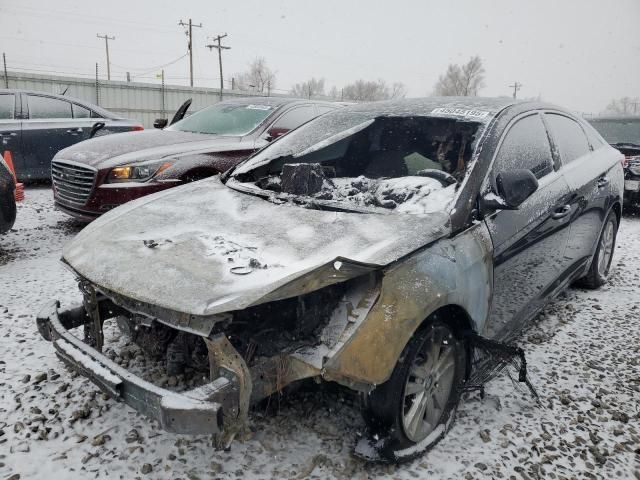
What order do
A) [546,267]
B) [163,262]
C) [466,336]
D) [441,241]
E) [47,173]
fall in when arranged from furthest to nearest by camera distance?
[47,173] < [546,267] < [466,336] < [441,241] < [163,262]

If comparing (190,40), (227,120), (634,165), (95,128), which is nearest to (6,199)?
(227,120)

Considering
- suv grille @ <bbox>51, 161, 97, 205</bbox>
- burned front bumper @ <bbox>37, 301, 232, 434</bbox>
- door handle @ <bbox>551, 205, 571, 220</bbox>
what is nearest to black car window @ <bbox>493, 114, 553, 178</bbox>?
door handle @ <bbox>551, 205, 571, 220</bbox>

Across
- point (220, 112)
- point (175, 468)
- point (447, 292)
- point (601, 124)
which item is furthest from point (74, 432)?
point (601, 124)

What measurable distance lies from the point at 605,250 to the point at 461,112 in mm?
2385

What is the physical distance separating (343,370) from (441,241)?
0.76m

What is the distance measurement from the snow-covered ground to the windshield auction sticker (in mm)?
1553

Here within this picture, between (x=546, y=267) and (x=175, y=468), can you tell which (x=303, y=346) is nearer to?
(x=175, y=468)

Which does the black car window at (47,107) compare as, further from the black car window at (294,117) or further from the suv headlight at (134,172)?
the black car window at (294,117)

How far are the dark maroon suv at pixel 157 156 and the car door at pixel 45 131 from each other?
2506 mm

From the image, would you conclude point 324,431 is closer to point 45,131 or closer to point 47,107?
point 45,131

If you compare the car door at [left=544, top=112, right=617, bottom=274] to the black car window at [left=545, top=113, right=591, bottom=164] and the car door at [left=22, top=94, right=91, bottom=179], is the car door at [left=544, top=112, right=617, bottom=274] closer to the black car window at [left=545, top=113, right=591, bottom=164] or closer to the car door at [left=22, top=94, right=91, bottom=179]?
the black car window at [left=545, top=113, right=591, bottom=164]

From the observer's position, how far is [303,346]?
195 centimetres

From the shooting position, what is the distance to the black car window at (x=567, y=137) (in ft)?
11.0

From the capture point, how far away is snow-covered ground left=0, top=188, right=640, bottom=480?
2158 millimetres
